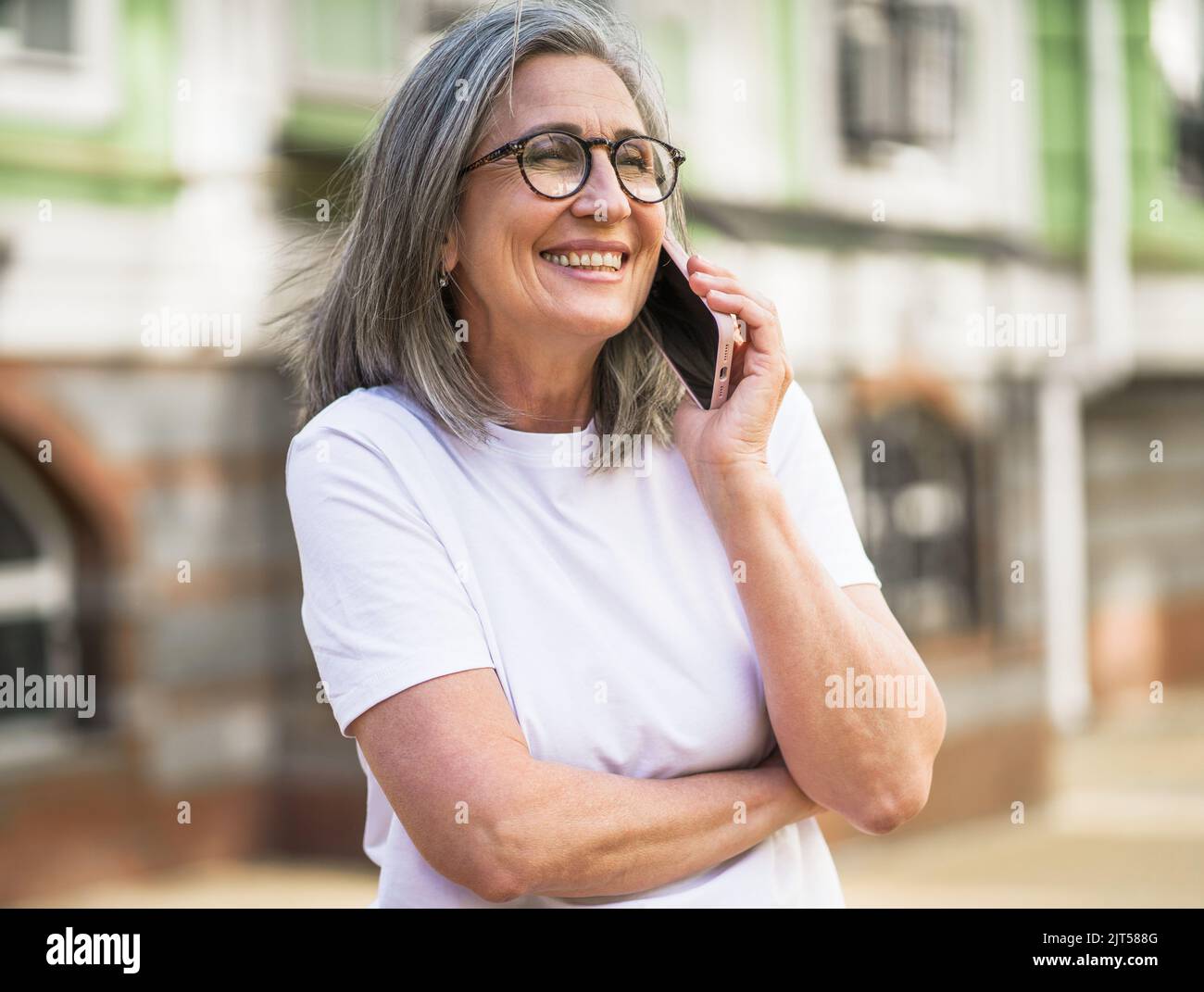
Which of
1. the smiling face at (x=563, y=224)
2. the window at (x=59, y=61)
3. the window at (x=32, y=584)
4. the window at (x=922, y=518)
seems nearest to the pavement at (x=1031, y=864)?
the window at (x=32, y=584)

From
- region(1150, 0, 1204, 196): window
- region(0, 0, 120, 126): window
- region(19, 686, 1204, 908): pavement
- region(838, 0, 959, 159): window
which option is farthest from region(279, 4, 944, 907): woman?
region(1150, 0, 1204, 196): window

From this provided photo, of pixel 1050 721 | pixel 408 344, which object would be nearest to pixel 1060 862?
pixel 1050 721

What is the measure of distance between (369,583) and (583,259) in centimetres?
45

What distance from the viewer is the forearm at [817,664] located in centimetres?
172

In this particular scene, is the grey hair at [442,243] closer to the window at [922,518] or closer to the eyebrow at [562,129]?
the eyebrow at [562,129]

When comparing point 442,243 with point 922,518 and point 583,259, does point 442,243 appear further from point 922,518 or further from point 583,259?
point 922,518

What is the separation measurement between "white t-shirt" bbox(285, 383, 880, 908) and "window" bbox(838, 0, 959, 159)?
675 cm

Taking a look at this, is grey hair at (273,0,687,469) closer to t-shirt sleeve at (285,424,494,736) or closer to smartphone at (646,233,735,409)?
smartphone at (646,233,735,409)

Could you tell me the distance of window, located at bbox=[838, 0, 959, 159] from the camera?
816 centimetres

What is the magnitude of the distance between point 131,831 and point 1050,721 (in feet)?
17.5

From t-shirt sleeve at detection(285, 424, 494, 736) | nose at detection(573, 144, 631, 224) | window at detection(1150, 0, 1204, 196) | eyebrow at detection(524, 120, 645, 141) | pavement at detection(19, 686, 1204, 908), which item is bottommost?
pavement at detection(19, 686, 1204, 908)
